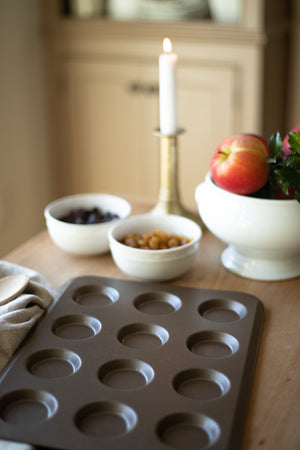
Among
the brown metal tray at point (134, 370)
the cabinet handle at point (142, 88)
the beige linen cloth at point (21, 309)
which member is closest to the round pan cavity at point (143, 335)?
the brown metal tray at point (134, 370)

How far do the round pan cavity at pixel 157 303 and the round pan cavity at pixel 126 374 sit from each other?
17 centimetres

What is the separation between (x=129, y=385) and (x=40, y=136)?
210 centimetres

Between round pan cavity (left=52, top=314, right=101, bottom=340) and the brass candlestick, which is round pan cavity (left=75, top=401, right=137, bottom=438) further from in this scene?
the brass candlestick

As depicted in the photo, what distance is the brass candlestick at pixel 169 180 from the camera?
133cm

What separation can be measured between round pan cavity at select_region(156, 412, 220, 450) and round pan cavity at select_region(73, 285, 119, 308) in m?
0.33

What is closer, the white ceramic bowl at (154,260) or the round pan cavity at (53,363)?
the round pan cavity at (53,363)

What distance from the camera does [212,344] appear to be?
963 mm

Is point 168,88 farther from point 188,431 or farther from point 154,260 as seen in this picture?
point 188,431

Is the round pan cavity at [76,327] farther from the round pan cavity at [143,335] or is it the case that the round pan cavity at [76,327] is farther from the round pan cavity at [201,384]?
the round pan cavity at [201,384]

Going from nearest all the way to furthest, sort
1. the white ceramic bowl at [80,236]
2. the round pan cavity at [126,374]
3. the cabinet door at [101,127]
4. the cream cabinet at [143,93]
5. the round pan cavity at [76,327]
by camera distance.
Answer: the round pan cavity at [126,374], the round pan cavity at [76,327], the white ceramic bowl at [80,236], the cream cabinet at [143,93], the cabinet door at [101,127]

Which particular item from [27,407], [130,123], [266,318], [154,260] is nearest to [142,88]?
[130,123]

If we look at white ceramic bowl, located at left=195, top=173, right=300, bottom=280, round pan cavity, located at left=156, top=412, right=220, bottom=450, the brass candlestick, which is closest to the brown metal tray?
round pan cavity, located at left=156, top=412, right=220, bottom=450

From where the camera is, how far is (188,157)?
8.67 ft

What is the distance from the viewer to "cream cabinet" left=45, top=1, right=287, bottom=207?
244 cm
